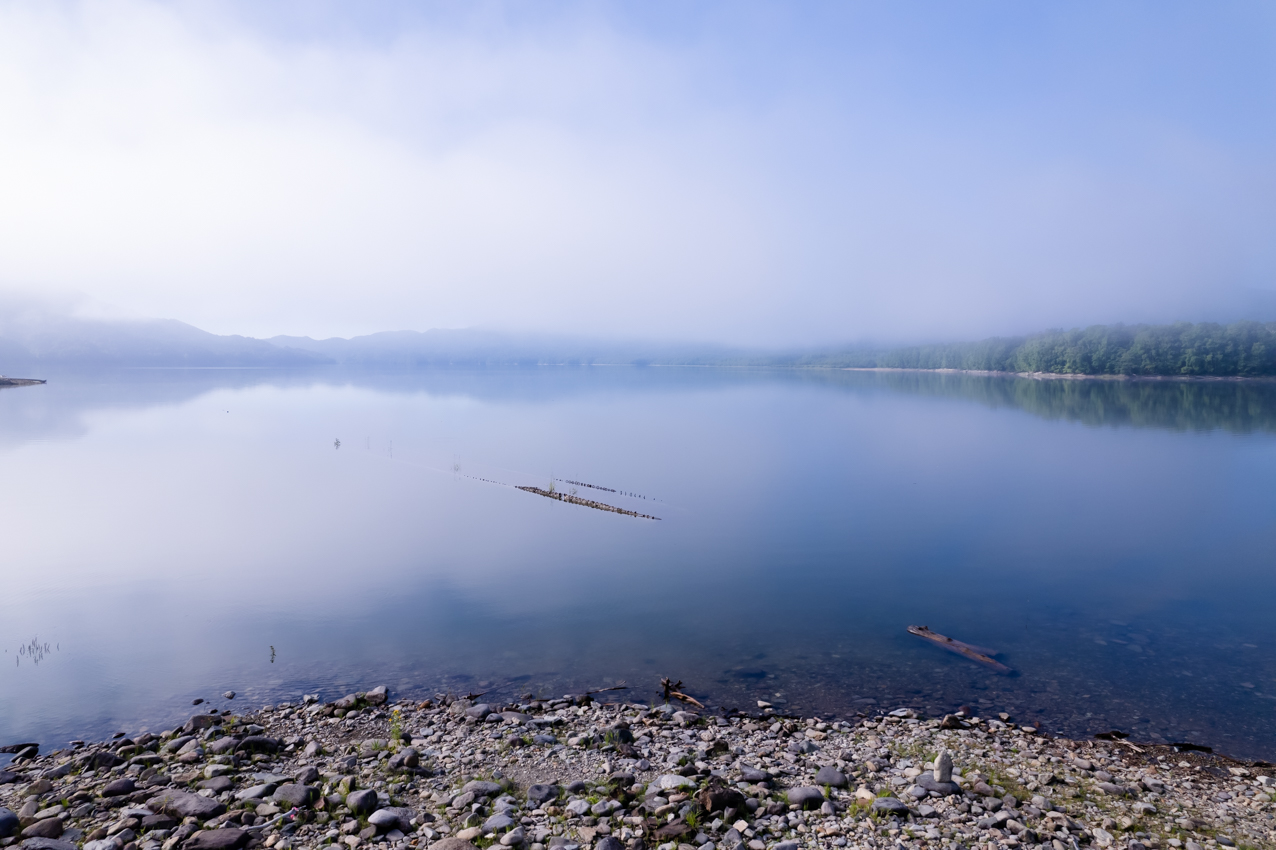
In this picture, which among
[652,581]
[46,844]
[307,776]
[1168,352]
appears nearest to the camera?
[46,844]

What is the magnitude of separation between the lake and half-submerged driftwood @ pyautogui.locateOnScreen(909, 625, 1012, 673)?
280mm

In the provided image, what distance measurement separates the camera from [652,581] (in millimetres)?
19172

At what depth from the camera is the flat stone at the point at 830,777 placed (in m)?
8.39

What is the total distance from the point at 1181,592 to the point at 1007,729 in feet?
37.9

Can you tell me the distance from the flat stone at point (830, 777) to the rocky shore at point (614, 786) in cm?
2

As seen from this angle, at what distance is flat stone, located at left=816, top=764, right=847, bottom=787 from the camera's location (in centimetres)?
839

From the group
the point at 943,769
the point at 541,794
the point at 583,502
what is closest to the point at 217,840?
the point at 541,794

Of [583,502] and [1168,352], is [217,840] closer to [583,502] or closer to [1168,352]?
[583,502]

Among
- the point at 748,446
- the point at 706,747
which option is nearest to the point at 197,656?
the point at 706,747

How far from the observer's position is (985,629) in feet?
51.2


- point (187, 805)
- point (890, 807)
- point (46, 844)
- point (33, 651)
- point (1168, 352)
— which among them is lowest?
point (33, 651)

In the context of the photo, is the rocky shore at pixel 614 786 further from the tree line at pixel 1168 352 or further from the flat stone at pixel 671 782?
the tree line at pixel 1168 352

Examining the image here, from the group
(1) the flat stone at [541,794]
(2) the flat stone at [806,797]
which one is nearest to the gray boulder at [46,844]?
(1) the flat stone at [541,794]

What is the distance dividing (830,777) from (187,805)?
7373 mm
